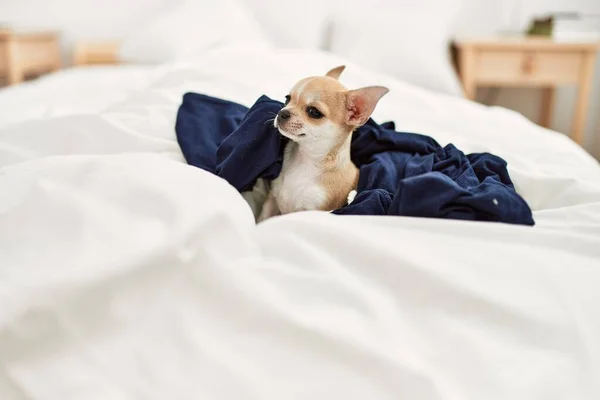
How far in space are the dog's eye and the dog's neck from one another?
6cm

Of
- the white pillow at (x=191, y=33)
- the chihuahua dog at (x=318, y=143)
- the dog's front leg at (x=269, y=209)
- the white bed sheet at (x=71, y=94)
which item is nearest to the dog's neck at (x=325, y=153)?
the chihuahua dog at (x=318, y=143)

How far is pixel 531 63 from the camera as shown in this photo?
251 cm

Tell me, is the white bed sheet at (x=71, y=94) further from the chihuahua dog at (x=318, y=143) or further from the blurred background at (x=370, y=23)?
the chihuahua dog at (x=318, y=143)

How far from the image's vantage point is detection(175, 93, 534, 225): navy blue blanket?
779mm

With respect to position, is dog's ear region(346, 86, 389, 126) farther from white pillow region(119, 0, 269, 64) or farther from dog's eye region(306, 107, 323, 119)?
white pillow region(119, 0, 269, 64)

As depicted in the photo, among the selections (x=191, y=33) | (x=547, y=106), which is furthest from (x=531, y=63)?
(x=191, y=33)

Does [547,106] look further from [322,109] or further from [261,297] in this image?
[261,297]

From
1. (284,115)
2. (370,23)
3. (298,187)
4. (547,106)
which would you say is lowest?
(547,106)

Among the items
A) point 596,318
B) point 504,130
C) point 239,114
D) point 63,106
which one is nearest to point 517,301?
point 596,318

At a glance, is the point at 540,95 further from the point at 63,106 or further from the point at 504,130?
the point at 63,106

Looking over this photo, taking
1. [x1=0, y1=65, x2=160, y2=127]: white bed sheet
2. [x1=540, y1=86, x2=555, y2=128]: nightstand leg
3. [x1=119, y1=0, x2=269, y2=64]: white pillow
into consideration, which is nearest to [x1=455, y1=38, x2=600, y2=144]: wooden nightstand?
[x1=540, y1=86, x2=555, y2=128]: nightstand leg

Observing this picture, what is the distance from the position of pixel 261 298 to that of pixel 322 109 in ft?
1.59

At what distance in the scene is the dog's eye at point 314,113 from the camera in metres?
0.97

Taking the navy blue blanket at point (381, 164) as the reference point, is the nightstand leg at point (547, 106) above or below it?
below
